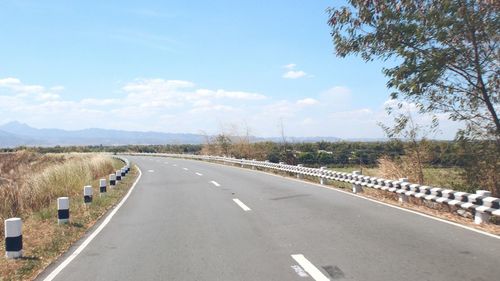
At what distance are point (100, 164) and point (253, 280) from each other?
99.6 ft

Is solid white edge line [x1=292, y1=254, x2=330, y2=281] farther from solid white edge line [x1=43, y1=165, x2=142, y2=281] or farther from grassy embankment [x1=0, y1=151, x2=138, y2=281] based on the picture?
grassy embankment [x1=0, y1=151, x2=138, y2=281]

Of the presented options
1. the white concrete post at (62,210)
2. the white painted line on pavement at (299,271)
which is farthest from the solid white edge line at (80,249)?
the white painted line on pavement at (299,271)

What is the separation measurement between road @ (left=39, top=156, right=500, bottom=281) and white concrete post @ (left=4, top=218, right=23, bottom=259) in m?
1.03

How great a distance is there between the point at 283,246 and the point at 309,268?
1561 mm

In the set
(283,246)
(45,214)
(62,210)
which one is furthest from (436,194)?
(45,214)

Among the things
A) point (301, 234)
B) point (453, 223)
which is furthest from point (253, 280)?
point (453, 223)

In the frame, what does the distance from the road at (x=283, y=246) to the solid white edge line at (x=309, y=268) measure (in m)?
0.01

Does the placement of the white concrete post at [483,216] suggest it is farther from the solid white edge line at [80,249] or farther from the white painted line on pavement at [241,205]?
the solid white edge line at [80,249]

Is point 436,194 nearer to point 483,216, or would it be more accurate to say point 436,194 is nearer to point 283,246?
point 483,216

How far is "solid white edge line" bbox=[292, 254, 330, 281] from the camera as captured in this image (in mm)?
6332

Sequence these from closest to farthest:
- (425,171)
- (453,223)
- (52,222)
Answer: (453,223) < (52,222) < (425,171)

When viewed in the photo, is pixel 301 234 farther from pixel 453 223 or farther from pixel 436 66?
pixel 436 66

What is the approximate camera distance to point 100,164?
34.7 meters

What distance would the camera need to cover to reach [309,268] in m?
6.80
